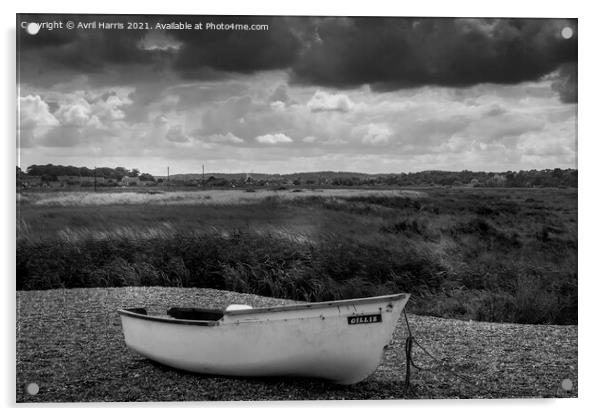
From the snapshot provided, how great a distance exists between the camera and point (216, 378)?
6.82 m

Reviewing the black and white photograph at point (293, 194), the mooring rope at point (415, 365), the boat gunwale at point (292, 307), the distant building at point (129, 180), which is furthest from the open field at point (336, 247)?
the boat gunwale at point (292, 307)

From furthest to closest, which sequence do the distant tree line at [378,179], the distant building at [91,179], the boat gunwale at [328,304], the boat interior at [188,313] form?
1. the distant tree line at [378,179]
2. the distant building at [91,179]
3. the boat interior at [188,313]
4. the boat gunwale at [328,304]

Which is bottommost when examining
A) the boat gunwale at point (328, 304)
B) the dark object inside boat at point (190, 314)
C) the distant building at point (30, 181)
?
the dark object inside boat at point (190, 314)

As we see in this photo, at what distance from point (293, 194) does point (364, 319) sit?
7.50ft

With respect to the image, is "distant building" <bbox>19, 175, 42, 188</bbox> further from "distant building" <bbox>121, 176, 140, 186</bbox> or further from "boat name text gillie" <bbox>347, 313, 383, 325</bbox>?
"boat name text gillie" <bbox>347, 313, 383, 325</bbox>

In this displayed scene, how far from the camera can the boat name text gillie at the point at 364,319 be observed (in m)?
6.09

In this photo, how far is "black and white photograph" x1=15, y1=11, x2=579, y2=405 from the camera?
7.24 m

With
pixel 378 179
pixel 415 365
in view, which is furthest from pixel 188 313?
pixel 378 179

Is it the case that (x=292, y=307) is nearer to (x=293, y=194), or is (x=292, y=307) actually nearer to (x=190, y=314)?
(x=190, y=314)

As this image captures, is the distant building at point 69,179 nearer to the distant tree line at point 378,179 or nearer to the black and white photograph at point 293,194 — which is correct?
the black and white photograph at point 293,194

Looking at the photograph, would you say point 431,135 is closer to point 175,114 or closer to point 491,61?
point 491,61

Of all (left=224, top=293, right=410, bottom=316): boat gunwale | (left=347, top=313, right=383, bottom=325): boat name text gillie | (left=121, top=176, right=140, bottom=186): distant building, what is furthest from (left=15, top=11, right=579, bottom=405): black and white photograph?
(left=347, top=313, right=383, bottom=325): boat name text gillie

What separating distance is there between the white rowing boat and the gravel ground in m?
0.25

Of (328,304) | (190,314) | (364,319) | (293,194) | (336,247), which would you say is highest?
(293,194)
